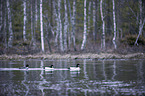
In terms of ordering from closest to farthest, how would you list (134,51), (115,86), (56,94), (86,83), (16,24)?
1. (56,94)
2. (115,86)
3. (86,83)
4. (134,51)
5. (16,24)

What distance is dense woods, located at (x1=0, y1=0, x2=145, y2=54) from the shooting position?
3979 cm

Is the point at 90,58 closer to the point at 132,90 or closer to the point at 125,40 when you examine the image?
the point at 125,40

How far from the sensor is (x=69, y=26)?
60969 mm

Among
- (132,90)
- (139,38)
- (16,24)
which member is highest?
(16,24)

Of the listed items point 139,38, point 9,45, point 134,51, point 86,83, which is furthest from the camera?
point 139,38

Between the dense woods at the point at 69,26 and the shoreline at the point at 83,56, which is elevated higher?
the dense woods at the point at 69,26

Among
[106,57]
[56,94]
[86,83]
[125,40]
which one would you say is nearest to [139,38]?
[125,40]

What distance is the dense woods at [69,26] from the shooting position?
39.8 meters

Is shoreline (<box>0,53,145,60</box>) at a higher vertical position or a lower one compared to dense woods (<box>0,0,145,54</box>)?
lower

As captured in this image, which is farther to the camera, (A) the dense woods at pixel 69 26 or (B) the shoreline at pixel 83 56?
(A) the dense woods at pixel 69 26

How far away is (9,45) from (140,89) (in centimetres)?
3122

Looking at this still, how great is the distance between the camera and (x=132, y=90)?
41.4 ft

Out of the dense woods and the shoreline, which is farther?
the dense woods

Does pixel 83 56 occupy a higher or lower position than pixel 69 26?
lower
